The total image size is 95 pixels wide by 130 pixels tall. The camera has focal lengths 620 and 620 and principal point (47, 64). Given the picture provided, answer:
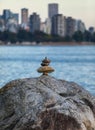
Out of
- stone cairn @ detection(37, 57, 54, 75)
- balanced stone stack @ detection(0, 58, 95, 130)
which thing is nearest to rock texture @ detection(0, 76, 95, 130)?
balanced stone stack @ detection(0, 58, 95, 130)

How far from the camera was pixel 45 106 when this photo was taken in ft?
32.1

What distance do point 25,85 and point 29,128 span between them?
91 centimetres

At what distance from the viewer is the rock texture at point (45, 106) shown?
967cm

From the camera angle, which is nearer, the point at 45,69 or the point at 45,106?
the point at 45,106

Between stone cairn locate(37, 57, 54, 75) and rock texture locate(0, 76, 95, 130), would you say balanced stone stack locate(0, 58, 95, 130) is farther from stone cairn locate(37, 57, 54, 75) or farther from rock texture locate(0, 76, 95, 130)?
stone cairn locate(37, 57, 54, 75)

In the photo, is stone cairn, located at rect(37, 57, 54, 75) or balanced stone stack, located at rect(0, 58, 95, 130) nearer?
balanced stone stack, located at rect(0, 58, 95, 130)

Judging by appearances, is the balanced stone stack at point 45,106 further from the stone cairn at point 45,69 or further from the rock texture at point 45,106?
the stone cairn at point 45,69

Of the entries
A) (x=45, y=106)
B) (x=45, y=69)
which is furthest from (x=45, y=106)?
(x=45, y=69)

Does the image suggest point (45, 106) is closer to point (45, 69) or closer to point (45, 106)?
point (45, 106)

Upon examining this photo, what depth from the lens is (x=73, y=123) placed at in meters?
9.69

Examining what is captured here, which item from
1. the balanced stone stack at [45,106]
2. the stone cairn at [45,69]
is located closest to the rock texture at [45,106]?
the balanced stone stack at [45,106]

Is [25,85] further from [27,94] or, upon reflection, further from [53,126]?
[53,126]

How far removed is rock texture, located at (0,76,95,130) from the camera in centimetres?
967

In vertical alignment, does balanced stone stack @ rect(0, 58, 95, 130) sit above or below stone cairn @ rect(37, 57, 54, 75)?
below
